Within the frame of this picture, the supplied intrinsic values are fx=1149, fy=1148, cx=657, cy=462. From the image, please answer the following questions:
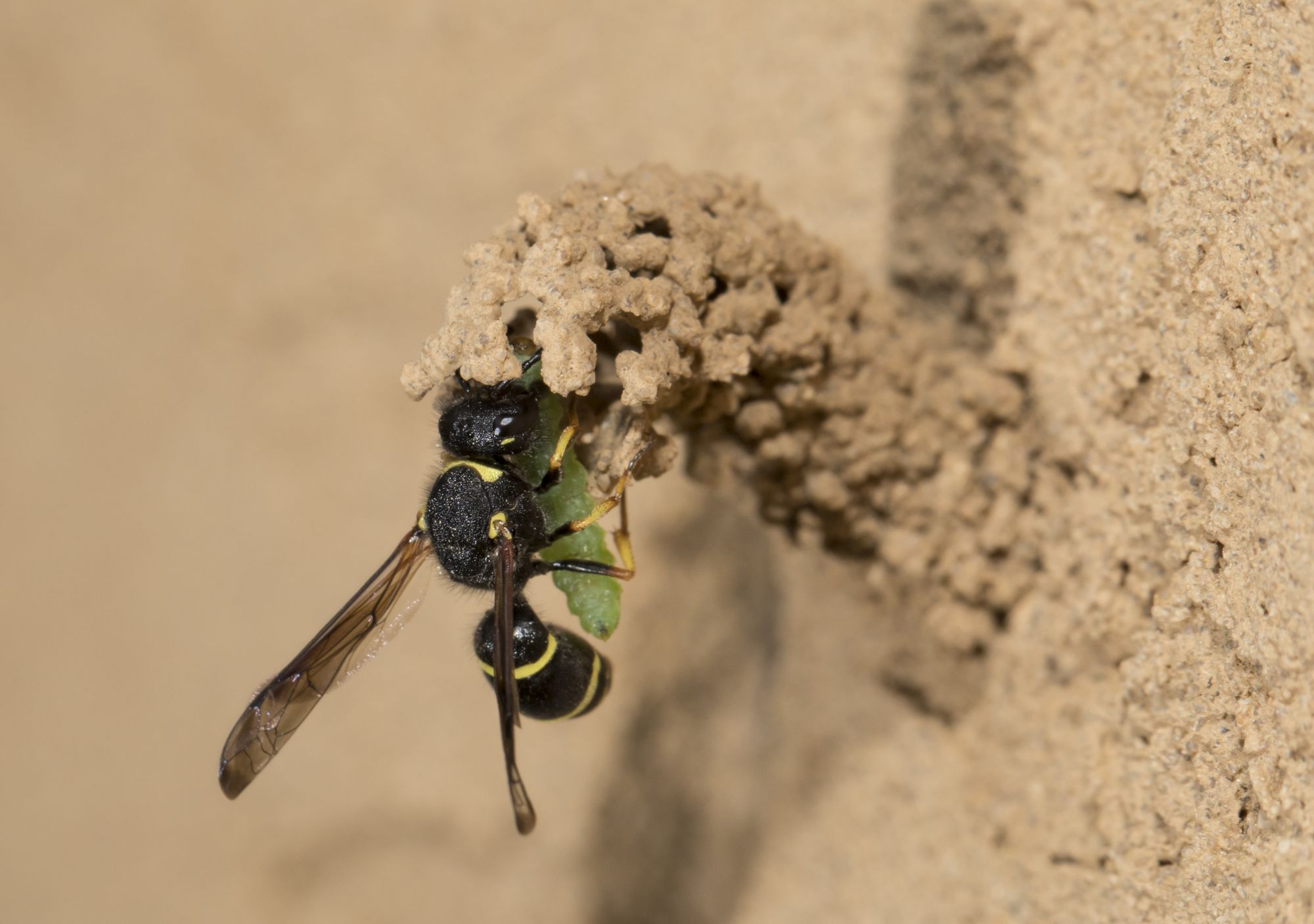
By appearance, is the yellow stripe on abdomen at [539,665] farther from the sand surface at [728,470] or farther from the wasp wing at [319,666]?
the sand surface at [728,470]

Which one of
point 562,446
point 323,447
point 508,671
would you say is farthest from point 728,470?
point 323,447

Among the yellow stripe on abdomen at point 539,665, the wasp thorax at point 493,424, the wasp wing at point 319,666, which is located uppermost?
the wasp thorax at point 493,424

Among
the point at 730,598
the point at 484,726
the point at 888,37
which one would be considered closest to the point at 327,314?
the point at 484,726

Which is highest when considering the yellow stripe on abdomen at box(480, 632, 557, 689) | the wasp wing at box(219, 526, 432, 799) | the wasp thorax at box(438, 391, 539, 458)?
the wasp thorax at box(438, 391, 539, 458)

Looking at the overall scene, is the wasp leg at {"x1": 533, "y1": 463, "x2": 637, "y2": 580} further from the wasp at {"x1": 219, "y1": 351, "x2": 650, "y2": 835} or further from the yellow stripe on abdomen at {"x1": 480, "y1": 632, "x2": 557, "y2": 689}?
the yellow stripe on abdomen at {"x1": 480, "y1": 632, "x2": 557, "y2": 689}

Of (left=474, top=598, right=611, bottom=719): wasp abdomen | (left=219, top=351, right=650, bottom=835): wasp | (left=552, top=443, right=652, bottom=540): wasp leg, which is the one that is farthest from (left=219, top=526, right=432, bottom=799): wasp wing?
(left=552, top=443, right=652, bottom=540): wasp leg

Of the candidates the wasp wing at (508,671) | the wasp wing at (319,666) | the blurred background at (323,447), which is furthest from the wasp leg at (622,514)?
the blurred background at (323,447)

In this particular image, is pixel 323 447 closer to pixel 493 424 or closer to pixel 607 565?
pixel 607 565
